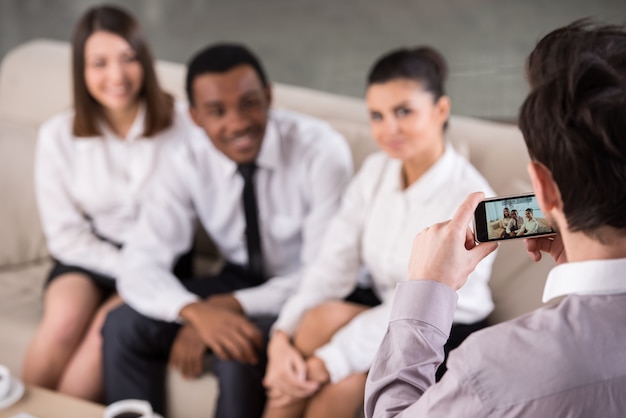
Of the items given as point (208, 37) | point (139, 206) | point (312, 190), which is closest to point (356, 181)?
point (312, 190)

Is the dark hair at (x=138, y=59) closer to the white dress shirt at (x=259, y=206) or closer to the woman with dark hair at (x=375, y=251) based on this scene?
the white dress shirt at (x=259, y=206)

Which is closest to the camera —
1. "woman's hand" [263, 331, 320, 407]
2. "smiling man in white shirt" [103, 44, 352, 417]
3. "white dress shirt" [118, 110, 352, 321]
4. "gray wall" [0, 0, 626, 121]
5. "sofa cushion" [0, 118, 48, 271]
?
"woman's hand" [263, 331, 320, 407]

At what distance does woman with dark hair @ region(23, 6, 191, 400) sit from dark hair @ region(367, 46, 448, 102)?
556 mm

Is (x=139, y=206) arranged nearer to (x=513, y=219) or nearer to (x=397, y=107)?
(x=397, y=107)

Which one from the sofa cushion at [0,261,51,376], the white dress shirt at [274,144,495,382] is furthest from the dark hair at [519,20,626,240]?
→ the sofa cushion at [0,261,51,376]

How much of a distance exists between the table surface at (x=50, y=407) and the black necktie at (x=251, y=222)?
0.50 meters

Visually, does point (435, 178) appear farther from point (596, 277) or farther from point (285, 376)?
point (596, 277)

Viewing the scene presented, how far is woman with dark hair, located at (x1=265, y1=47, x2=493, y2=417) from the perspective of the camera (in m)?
1.31

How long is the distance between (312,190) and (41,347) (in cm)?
60

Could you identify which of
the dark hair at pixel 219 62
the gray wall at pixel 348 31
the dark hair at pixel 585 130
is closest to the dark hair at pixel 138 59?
the dark hair at pixel 219 62

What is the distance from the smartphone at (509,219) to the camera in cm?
74

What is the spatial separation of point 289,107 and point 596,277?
1.43m

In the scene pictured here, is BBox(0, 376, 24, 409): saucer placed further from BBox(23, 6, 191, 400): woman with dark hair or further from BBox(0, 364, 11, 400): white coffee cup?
BBox(23, 6, 191, 400): woman with dark hair

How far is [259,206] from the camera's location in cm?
172
